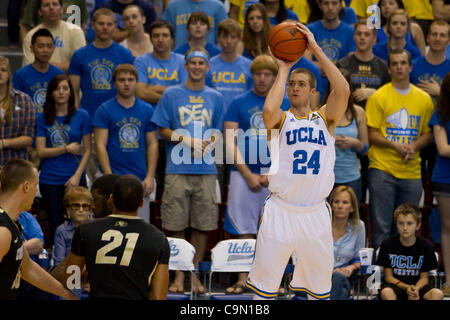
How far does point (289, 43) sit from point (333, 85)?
1.50 feet

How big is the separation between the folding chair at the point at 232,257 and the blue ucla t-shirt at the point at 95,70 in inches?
96.1

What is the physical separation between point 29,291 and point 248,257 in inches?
80.9

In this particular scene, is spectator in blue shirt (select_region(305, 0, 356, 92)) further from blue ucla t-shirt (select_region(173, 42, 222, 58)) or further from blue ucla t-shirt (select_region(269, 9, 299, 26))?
blue ucla t-shirt (select_region(173, 42, 222, 58))

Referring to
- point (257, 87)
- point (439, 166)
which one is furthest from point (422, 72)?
point (257, 87)

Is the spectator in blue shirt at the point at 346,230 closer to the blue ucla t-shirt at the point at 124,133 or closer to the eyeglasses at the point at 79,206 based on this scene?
the blue ucla t-shirt at the point at 124,133

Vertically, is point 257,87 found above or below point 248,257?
above

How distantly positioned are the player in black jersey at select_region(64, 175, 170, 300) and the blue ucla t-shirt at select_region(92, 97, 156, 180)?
297cm

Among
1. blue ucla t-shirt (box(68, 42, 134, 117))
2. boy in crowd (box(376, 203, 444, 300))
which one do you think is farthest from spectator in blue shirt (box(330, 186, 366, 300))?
blue ucla t-shirt (box(68, 42, 134, 117))

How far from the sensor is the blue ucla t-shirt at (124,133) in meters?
7.70

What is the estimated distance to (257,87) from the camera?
755cm

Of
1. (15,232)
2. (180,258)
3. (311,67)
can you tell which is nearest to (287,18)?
(311,67)

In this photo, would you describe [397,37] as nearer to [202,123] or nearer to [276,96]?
[202,123]

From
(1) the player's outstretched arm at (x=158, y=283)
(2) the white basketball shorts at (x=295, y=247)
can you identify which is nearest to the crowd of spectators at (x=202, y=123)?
(2) the white basketball shorts at (x=295, y=247)
